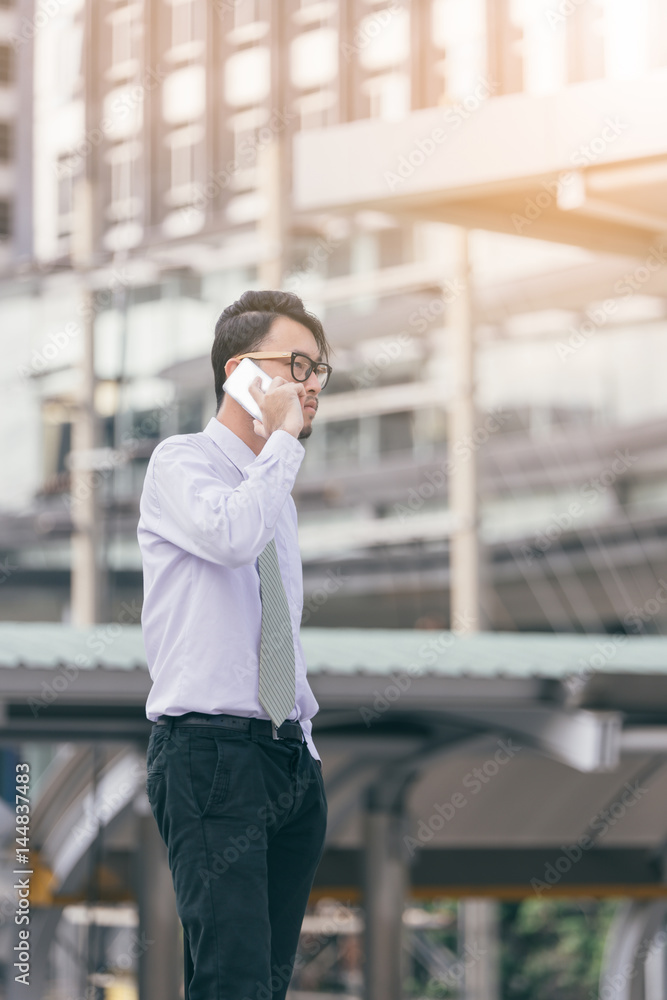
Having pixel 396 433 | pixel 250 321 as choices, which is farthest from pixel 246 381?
pixel 396 433

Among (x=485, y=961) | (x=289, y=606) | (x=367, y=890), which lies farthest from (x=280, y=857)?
(x=485, y=961)

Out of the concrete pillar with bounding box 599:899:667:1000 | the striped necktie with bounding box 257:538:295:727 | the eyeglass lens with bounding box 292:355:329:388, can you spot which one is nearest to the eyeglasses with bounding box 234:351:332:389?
the eyeglass lens with bounding box 292:355:329:388

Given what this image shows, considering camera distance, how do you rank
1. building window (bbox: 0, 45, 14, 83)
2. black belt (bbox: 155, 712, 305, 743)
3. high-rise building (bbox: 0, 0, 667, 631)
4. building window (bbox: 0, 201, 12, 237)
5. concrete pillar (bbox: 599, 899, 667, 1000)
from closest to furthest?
black belt (bbox: 155, 712, 305, 743) < concrete pillar (bbox: 599, 899, 667, 1000) < high-rise building (bbox: 0, 0, 667, 631) < building window (bbox: 0, 45, 14, 83) < building window (bbox: 0, 201, 12, 237)

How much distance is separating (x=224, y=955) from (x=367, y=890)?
7989 mm

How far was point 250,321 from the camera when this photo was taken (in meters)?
2.87

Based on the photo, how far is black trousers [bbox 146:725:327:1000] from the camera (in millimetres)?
2545

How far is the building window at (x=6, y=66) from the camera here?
56.9 meters

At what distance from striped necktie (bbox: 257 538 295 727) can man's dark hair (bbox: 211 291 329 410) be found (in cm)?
36

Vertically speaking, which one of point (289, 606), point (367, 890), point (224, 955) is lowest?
point (367, 890)

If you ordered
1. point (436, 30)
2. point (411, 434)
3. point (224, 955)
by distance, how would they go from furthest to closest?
point (411, 434) → point (436, 30) → point (224, 955)

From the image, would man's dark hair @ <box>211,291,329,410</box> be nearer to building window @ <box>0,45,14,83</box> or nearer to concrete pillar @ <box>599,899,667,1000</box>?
concrete pillar @ <box>599,899,667,1000</box>

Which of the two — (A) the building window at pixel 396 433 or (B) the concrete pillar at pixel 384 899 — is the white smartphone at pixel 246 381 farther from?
(A) the building window at pixel 396 433

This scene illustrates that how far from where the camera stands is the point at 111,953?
931 inches

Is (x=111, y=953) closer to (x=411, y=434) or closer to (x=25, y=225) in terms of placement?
(x=25, y=225)
